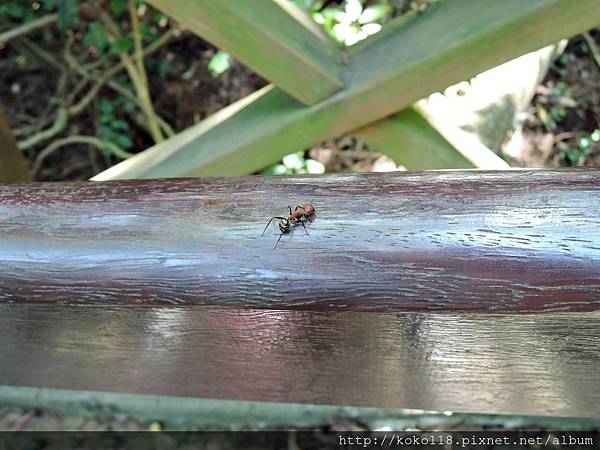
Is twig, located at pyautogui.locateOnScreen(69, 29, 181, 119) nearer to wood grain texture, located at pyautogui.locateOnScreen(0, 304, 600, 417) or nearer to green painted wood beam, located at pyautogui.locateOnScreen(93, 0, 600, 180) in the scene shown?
green painted wood beam, located at pyautogui.locateOnScreen(93, 0, 600, 180)

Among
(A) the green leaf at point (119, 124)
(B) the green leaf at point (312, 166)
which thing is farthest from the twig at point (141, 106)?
(B) the green leaf at point (312, 166)

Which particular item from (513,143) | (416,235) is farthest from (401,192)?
(513,143)

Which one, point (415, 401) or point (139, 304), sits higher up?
point (139, 304)

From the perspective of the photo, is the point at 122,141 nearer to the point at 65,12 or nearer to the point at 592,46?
the point at 65,12

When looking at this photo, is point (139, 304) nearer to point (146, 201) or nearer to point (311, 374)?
point (146, 201)

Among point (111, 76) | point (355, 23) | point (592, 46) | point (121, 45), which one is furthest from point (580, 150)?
point (111, 76)

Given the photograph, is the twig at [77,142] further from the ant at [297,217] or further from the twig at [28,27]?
the ant at [297,217]
